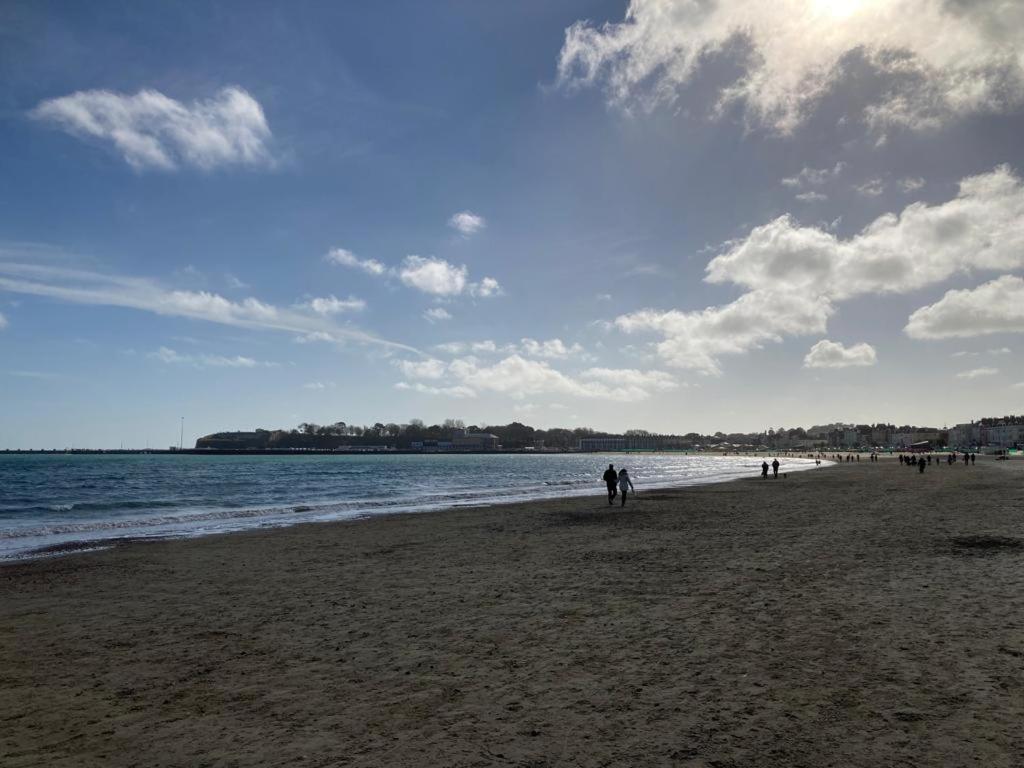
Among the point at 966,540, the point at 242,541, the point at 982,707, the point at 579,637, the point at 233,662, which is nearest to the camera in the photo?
the point at 982,707

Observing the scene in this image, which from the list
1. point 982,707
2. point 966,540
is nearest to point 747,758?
point 982,707

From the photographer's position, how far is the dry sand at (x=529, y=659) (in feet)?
16.8

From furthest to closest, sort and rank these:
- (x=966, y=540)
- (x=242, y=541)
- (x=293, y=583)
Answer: (x=242, y=541)
(x=966, y=540)
(x=293, y=583)

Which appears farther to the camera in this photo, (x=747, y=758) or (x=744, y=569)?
(x=744, y=569)

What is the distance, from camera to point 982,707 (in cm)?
555

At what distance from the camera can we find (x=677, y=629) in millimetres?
8375

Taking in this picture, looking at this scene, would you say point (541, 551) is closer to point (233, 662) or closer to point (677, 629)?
point (677, 629)

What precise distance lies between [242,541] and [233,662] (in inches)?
540

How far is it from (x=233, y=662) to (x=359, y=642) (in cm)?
157

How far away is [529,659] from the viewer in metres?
7.31

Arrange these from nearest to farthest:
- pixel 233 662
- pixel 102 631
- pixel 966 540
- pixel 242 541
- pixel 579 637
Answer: pixel 233 662
pixel 579 637
pixel 102 631
pixel 966 540
pixel 242 541

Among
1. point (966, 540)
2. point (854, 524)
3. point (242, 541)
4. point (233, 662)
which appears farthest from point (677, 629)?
point (242, 541)

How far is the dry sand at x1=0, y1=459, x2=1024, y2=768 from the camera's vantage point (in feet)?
16.8

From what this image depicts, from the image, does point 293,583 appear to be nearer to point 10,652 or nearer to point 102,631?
point 102,631
